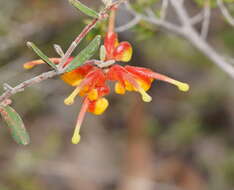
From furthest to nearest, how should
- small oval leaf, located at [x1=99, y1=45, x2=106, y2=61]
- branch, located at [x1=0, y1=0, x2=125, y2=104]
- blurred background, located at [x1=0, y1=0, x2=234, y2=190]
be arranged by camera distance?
1. blurred background, located at [x1=0, y1=0, x2=234, y2=190]
2. small oval leaf, located at [x1=99, y1=45, x2=106, y2=61]
3. branch, located at [x1=0, y1=0, x2=125, y2=104]

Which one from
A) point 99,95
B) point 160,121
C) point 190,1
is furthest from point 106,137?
point 99,95

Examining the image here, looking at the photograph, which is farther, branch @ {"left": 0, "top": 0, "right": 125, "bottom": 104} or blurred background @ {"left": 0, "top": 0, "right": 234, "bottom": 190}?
blurred background @ {"left": 0, "top": 0, "right": 234, "bottom": 190}

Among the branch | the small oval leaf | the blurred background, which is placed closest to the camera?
Result: the branch

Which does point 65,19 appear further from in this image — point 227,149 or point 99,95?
point 99,95

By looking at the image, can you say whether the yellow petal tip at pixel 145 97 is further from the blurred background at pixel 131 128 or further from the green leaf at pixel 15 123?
the blurred background at pixel 131 128

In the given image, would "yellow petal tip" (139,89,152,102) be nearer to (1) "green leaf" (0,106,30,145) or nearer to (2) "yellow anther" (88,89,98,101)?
(2) "yellow anther" (88,89,98,101)

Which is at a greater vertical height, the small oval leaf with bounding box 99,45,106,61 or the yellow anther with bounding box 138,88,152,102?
the small oval leaf with bounding box 99,45,106,61

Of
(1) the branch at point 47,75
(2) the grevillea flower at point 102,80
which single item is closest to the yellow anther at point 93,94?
(2) the grevillea flower at point 102,80

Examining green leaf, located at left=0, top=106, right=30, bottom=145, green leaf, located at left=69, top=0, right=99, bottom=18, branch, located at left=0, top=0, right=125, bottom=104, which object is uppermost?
green leaf, located at left=69, top=0, right=99, bottom=18

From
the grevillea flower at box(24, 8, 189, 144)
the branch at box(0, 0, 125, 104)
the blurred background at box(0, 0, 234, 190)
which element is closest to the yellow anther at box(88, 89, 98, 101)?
the grevillea flower at box(24, 8, 189, 144)
